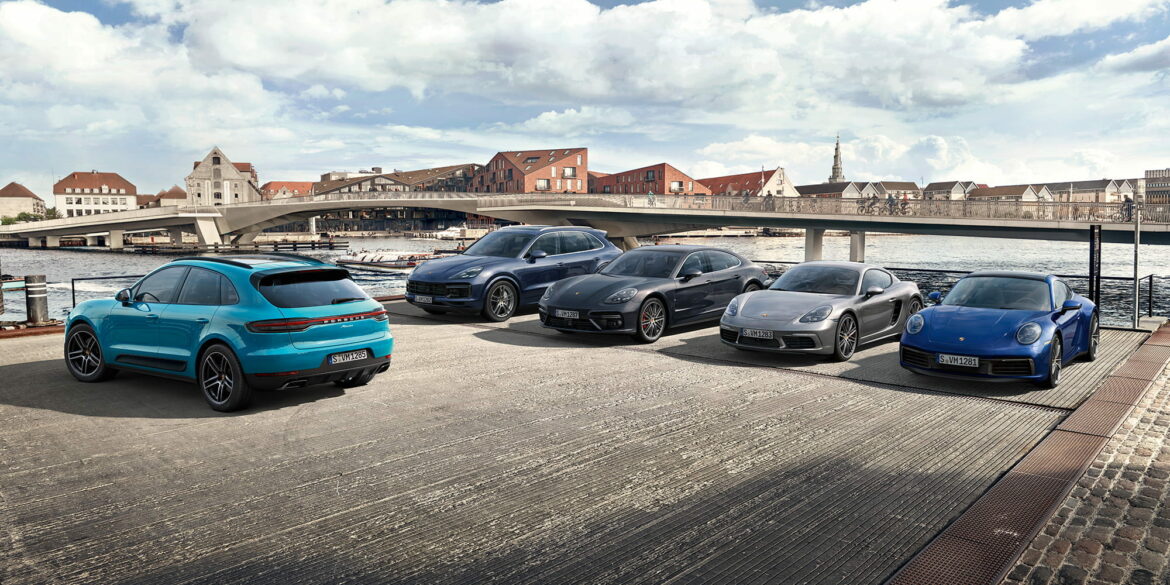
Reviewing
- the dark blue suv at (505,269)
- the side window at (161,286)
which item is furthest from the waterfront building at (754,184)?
the side window at (161,286)

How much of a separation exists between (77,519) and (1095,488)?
639cm

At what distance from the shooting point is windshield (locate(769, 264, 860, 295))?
1063 centimetres

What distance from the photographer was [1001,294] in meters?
9.20

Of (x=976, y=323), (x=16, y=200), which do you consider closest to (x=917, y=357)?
(x=976, y=323)

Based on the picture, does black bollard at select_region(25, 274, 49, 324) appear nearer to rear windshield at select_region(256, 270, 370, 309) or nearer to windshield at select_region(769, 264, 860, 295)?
rear windshield at select_region(256, 270, 370, 309)

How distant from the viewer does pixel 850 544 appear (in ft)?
13.5

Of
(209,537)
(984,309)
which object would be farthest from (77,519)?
(984,309)

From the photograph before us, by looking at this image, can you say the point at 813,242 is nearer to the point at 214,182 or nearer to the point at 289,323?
the point at 289,323

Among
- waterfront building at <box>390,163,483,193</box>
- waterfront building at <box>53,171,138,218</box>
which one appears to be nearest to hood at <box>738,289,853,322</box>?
waterfront building at <box>390,163,483,193</box>

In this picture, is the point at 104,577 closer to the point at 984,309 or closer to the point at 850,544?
the point at 850,544

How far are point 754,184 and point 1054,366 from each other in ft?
430

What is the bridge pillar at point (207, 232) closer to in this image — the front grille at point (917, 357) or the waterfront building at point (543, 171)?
the waterfront building at point (543, 171)

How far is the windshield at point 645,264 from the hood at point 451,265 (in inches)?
96.0

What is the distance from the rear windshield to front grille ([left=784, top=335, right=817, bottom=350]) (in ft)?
17.2
